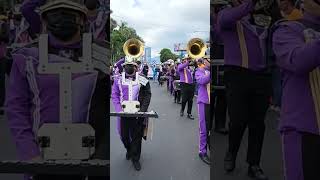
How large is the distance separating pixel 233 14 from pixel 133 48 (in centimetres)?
38

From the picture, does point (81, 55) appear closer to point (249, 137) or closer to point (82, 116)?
point (82, 116)

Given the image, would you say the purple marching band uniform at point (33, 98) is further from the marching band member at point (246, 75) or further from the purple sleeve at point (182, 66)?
the marching band member at point (246, 75)

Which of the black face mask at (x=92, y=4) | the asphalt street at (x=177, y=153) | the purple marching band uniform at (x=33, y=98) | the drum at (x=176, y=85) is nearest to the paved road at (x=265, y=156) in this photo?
the asphalt street at (x=177, y=153)

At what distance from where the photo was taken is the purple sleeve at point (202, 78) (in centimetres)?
168

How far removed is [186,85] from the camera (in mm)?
1869

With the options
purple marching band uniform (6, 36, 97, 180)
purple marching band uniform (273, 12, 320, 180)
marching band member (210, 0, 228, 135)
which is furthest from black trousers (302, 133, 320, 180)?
purple marching band uniform (6, 36, 97, 180)

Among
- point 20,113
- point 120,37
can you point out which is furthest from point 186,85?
point 20,113

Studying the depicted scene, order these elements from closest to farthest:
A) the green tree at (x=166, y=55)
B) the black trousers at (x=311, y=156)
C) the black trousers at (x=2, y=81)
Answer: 1. the black trousers at (x=311, y=156)
2. the green tree at (x=166, y=55)
3. the black trousers at (x=2, y=81)

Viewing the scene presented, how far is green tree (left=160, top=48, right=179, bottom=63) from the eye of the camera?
169 cm

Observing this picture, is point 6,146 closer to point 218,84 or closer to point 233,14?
point 218,84

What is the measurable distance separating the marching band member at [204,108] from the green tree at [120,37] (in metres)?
0.25

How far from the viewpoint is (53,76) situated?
179cm

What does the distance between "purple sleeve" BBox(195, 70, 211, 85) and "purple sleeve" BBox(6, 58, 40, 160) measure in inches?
25.9

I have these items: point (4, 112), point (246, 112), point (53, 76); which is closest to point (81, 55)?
point (53, 76)
